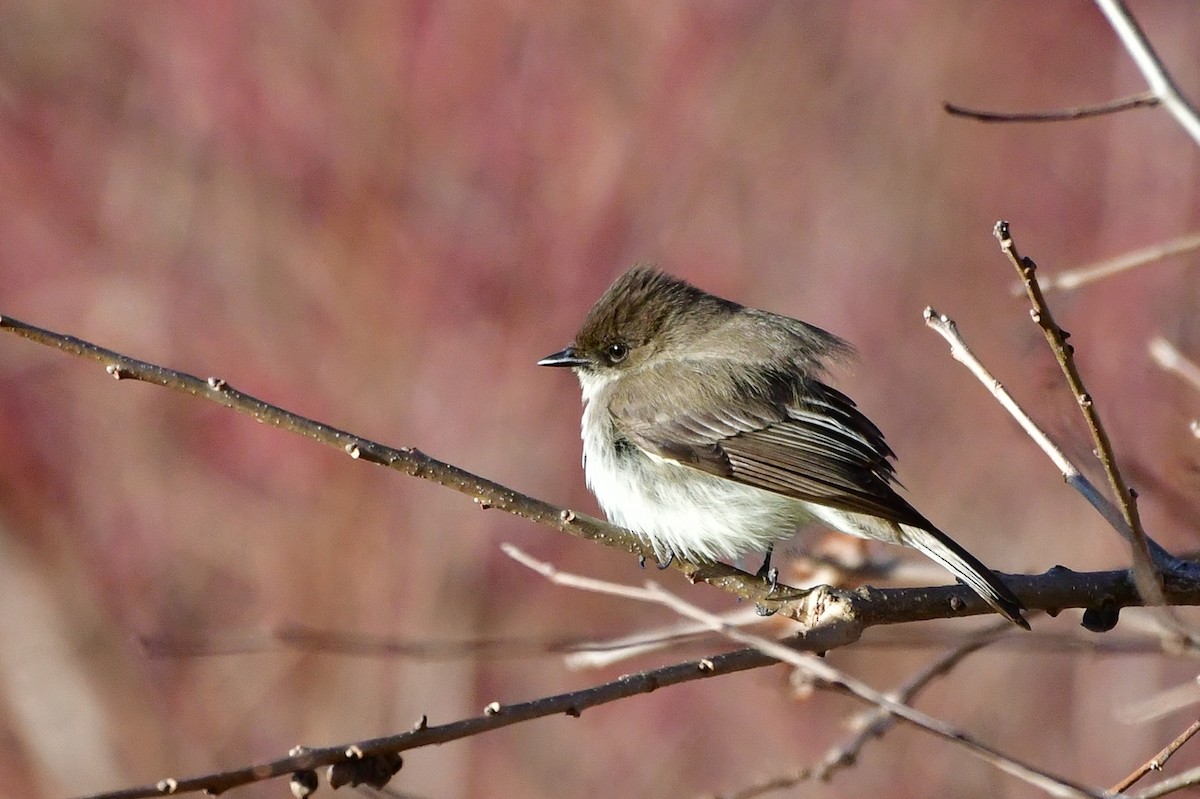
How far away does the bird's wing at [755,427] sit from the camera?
3.77m

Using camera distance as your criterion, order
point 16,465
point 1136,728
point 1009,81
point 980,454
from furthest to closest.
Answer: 1. point 1009,81
2. point 980,454
3. point 16,465
4. point 1136,728

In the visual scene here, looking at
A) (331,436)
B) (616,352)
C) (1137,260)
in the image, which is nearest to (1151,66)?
(1137,260)

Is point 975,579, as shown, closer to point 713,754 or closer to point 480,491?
point 480,491

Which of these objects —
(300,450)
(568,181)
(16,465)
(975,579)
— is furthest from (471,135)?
(975,579)

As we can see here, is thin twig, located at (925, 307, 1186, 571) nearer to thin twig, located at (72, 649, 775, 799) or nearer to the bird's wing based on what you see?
thin twig, located at (72, 649, 775, 799)

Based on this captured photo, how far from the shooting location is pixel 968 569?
9.69ft

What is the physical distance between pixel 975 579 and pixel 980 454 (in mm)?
4944

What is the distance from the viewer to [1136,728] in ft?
20.8

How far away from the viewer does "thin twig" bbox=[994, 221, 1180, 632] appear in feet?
6.87

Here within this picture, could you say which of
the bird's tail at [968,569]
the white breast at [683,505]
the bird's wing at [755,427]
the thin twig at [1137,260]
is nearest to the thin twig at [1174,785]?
the bird's tail at [968,569]

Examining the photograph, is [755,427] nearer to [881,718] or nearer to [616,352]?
[616,352]

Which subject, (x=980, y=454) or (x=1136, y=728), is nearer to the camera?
(x=1136, y=728)

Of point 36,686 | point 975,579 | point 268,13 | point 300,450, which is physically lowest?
point 975,579

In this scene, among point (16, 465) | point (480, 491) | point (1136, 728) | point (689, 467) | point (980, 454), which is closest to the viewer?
point (480, 491)
